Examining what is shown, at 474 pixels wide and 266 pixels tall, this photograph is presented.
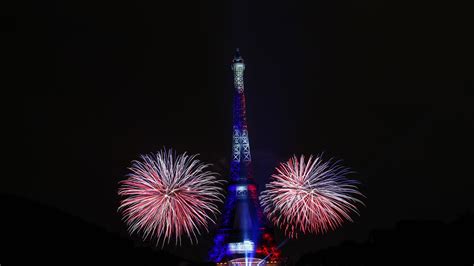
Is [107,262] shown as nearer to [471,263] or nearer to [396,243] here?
[396,243]

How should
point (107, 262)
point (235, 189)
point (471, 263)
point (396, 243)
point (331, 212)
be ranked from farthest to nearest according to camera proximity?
point (235, 189)
point (107, 262)
point (396, 243)
point (471, 263)
point (331, 212)

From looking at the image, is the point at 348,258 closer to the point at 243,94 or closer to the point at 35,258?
the point at 243,94

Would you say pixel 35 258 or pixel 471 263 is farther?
pixel 35 258

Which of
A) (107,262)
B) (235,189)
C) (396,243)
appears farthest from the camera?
(235,189)

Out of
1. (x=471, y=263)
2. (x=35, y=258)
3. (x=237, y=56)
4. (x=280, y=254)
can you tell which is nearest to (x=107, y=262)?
(x=35, y=258)

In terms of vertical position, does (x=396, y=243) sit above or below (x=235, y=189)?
below

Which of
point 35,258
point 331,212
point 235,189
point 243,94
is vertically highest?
point 243,94
